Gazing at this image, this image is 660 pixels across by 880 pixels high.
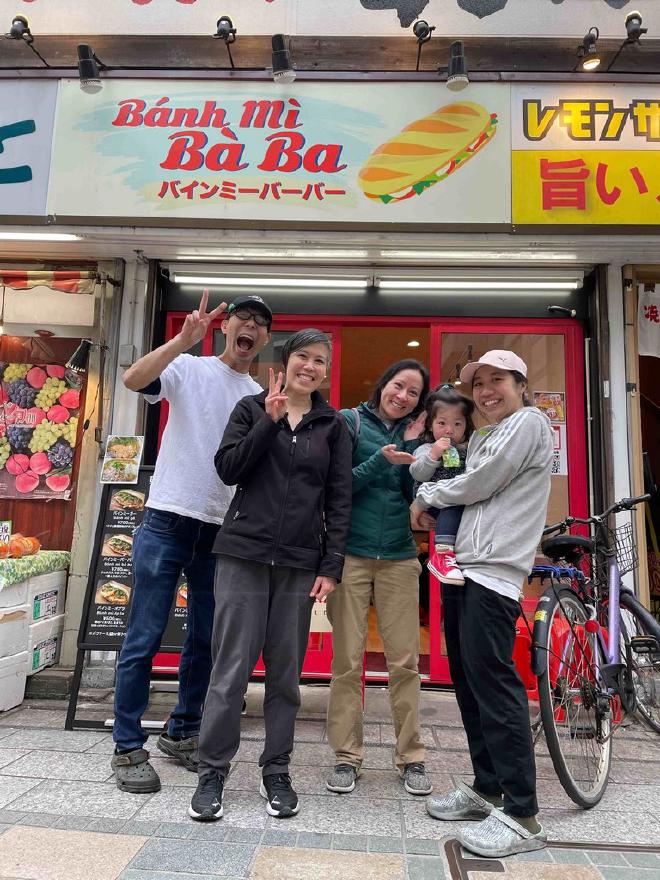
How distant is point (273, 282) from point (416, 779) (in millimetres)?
4041

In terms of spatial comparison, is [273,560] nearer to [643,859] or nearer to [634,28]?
[643,859]

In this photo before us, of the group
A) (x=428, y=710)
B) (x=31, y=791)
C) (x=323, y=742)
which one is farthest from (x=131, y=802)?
(x=428, y=710)

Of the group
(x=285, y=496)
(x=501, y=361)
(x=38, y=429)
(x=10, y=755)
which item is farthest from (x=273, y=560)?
(x=38, y=429)

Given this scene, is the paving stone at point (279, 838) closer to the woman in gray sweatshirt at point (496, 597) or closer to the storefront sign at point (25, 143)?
the woman in gray sweatshirt at point (496, 597)

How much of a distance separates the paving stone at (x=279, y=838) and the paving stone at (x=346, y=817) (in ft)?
0.15

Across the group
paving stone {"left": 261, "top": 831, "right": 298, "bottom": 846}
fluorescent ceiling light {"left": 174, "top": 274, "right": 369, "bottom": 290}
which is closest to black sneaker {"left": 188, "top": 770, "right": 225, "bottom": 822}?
paving stone {"left": 261, "top": 831, "right": 298, "bottom": 846}

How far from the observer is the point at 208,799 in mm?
2617

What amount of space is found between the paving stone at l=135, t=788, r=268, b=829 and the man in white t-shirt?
0.11 meters

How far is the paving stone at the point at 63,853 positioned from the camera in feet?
7.16

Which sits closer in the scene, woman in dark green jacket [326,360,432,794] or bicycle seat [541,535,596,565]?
woman in dark green jacket [326,360,432,794]

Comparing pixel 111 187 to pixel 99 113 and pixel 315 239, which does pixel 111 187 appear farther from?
pixel 315 239

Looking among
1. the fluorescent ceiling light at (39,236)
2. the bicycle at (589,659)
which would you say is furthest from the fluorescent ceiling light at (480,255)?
the fluorescent ceiling light at (39,236)

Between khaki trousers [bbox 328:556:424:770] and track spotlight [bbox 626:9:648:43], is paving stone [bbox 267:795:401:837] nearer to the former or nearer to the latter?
khaki trousers [bbox 328:556:424:770]

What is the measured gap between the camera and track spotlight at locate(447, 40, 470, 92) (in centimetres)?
462
